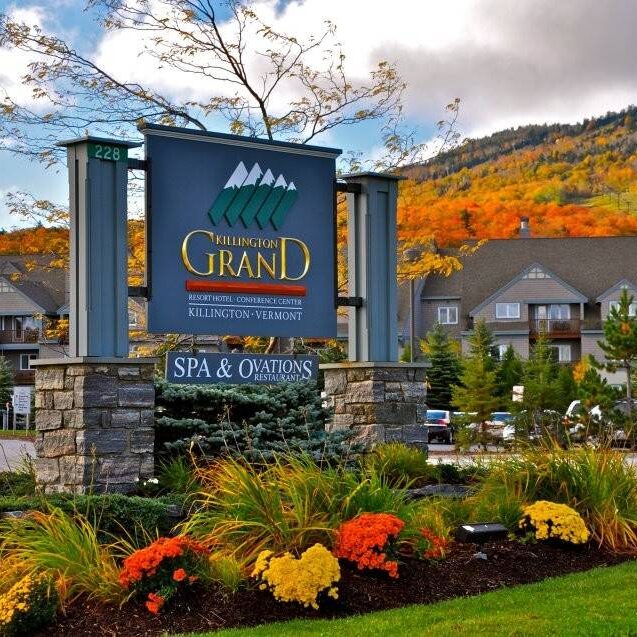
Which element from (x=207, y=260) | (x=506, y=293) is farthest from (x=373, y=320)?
(x=506, y=293)

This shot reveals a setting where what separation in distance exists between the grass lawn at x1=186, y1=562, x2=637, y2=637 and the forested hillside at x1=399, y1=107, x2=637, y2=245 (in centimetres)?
4659

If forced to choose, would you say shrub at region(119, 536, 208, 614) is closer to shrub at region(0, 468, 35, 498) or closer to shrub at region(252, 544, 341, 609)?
shrub at region(252, 544, 341, 609)

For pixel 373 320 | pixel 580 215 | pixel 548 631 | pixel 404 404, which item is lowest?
pixel 548 631

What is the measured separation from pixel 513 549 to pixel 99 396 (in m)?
4.75

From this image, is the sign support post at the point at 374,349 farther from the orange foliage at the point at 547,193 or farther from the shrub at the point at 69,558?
the orange foliage at the point at 547,193

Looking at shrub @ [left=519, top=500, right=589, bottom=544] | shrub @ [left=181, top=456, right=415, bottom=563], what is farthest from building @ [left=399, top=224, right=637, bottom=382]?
shrub @ [left=181, top=456, right=415, bottom=563]

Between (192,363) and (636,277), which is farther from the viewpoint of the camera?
(636,277)

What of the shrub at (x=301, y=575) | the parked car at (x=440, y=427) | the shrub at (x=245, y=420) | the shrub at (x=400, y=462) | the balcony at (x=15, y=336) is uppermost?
the balcony at (x=15, y=336)

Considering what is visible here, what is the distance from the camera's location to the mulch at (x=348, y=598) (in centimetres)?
810

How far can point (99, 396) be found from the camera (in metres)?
12.4

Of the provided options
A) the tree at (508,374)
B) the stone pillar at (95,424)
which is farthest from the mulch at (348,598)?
the tree at (508,374)

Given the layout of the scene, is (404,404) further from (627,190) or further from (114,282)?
(627,190)

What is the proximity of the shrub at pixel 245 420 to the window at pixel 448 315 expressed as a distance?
4949cm

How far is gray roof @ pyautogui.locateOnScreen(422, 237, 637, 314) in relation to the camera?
62.0m
